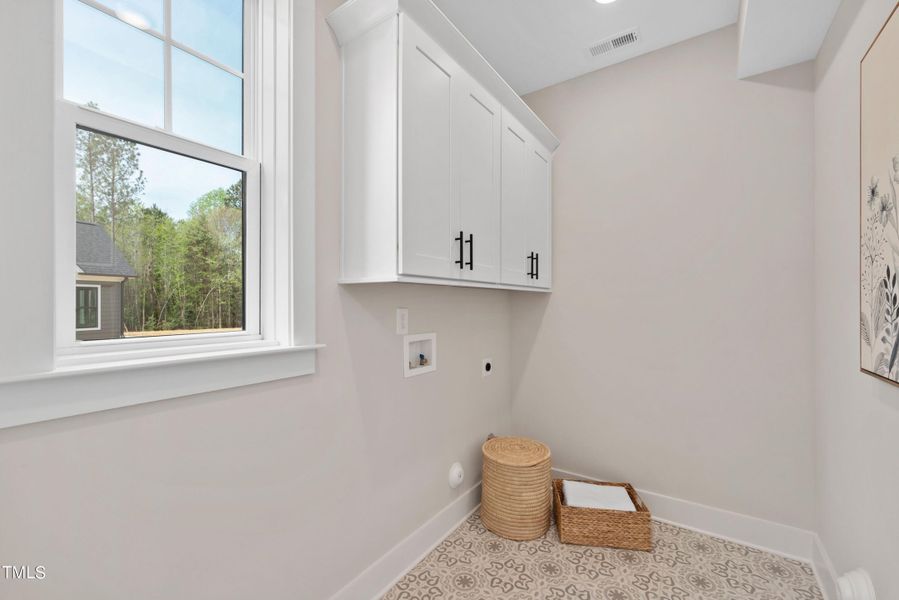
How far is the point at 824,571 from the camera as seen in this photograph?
5.40ft

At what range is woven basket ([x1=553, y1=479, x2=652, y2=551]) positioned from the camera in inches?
74.2

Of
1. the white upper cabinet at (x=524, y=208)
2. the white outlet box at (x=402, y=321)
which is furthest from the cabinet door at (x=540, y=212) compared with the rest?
the white outlet box at (x=402, y=321)

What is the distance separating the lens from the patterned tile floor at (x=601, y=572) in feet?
5.33

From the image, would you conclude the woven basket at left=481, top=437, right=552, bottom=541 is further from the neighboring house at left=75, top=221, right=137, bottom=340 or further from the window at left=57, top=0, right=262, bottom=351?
the neighboring house at left=75, top=221, right=137, bottom=340

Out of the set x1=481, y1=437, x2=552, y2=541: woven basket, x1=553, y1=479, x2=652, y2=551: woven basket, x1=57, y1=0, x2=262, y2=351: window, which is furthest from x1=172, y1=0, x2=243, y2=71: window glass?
x1=553, y1=479, x2=652, y2=551: woven basket

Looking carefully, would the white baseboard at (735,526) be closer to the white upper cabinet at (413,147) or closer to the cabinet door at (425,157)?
the white upper cabinet at (413,147)

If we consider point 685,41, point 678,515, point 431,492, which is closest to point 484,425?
point 431,492

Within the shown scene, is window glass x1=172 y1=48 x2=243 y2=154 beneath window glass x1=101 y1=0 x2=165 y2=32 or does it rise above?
beneath

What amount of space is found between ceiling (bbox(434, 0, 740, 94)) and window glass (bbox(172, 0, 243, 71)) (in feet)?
3.22

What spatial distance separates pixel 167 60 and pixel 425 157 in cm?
80

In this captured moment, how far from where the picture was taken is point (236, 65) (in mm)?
1299

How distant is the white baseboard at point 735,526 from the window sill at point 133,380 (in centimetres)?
212

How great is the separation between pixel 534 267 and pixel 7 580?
7.11 feet

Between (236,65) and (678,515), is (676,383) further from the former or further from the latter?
(236,65)
